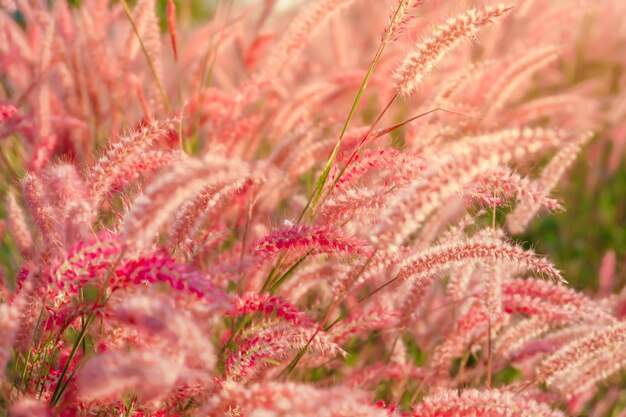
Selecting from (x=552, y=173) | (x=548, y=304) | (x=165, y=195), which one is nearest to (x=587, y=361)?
(x=548, y=304)

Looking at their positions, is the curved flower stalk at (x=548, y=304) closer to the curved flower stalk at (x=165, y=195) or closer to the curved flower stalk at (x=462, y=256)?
the curved flower stalk at (x=462, y=256)

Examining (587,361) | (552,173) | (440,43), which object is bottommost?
(587,361)

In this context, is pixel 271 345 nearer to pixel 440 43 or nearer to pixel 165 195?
pixel 165 195

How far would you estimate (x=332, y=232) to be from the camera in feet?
4.96

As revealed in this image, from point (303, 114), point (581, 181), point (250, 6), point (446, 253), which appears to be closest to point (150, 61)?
point (303, 114)

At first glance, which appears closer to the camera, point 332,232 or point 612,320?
point 332,232

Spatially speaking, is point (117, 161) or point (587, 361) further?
point (587, 361)

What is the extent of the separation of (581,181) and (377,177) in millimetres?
2922

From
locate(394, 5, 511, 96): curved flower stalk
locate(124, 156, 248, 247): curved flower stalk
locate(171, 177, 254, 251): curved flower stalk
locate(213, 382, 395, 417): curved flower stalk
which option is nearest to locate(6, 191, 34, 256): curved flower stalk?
locate(171, 177, 254, 251): curved flower stalk

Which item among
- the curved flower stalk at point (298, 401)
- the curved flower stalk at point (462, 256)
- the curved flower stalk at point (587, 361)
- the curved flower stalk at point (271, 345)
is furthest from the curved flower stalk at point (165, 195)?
the curved flower stalk at point (587, 361)

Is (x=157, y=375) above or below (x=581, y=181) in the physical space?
above

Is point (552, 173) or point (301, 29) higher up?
point (301, 29)

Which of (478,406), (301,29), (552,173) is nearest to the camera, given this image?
(478,406)

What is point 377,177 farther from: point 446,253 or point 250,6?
point 250,6
